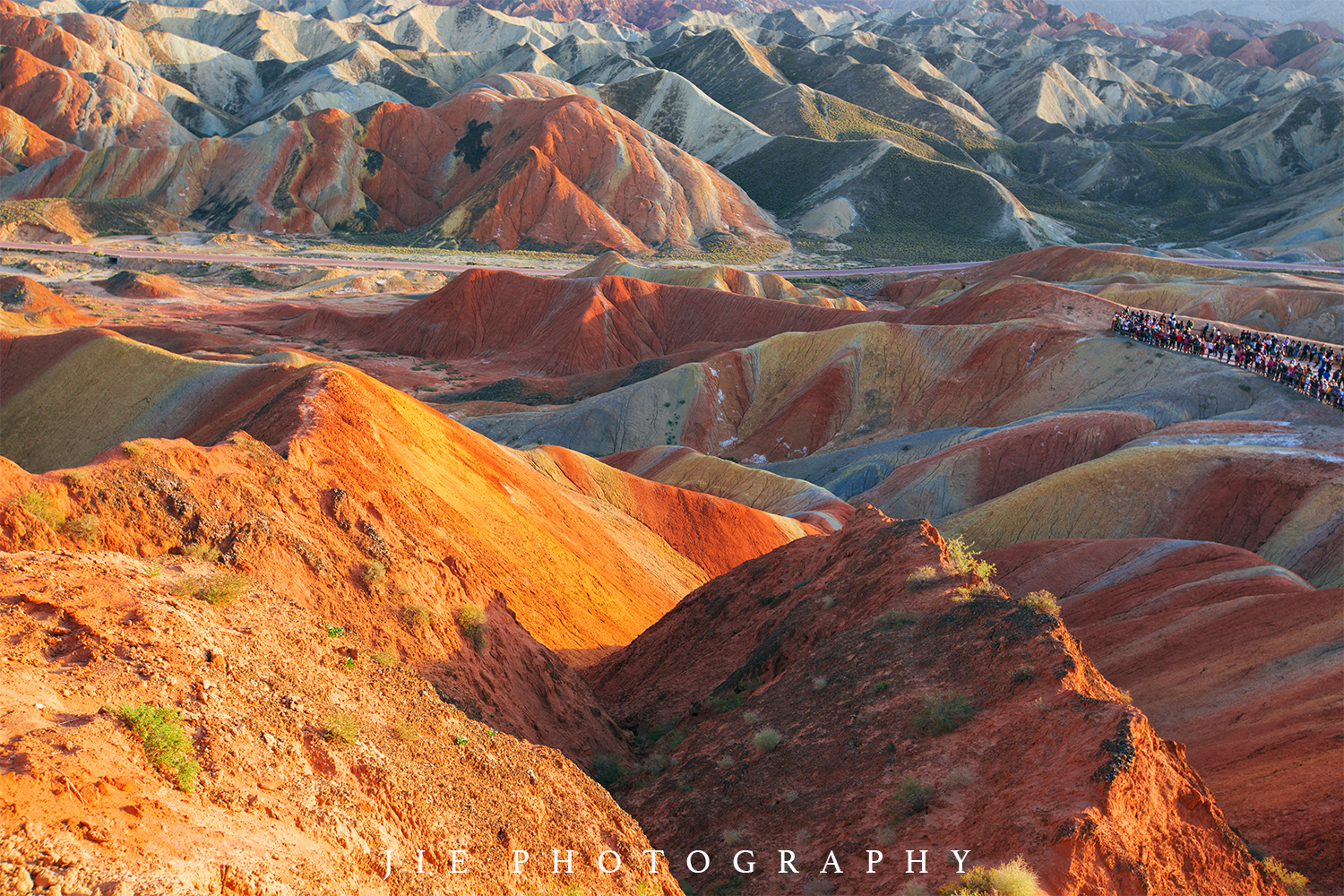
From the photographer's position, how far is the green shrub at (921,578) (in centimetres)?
1368

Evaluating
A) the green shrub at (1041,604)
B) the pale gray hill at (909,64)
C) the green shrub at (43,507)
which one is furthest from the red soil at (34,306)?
the pale gray hill at (909,64)

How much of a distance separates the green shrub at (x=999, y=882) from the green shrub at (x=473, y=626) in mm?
7838

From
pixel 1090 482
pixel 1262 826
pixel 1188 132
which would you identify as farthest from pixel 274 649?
pixel 1188 132

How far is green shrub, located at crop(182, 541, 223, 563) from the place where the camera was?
1123 cm

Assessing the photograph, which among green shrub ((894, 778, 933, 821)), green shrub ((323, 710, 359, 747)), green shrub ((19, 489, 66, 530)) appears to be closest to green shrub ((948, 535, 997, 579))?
green shrub ((894, 778, 933, 821))

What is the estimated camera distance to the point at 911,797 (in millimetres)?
9867

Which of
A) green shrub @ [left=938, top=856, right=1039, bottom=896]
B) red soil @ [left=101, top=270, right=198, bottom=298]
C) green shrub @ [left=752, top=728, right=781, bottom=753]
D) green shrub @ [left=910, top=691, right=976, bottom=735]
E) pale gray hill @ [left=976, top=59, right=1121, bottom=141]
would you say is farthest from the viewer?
pale gray hill @ [left=976, top=59, right=1121, bottom=141]

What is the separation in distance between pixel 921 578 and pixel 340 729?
356 inches

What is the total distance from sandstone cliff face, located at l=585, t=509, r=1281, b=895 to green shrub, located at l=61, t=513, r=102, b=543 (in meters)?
7.70

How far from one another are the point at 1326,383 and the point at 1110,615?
1942 cm

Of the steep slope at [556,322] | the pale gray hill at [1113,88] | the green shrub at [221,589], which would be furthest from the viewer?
the pale gray hill at [1113,88]

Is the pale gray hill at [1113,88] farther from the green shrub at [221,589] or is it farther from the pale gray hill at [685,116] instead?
the green shrub at [221,589]

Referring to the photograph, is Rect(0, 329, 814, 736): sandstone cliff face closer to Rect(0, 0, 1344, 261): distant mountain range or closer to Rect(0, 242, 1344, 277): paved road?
Rect(0, 242, 1344, 277): paved road

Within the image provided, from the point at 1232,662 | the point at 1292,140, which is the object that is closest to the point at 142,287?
the point at 1232,662
